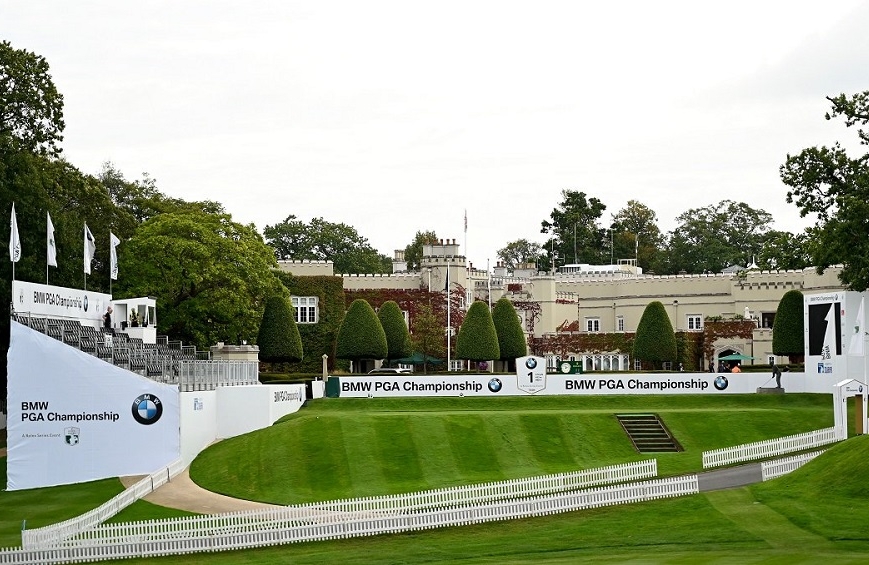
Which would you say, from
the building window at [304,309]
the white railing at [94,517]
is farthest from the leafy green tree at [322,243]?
the white railing at [94,517]

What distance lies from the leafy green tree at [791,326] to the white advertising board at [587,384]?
907 centimetres

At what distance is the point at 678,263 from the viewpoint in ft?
452

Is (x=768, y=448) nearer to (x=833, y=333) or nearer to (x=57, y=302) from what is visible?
(x=833, y=333)

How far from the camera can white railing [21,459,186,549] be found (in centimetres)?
3712

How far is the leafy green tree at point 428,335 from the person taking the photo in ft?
281

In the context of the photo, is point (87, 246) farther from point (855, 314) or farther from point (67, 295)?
point (855, 314)

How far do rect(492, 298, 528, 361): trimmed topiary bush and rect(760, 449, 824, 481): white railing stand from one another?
3494 centimetres

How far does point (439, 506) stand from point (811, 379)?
97.1ft

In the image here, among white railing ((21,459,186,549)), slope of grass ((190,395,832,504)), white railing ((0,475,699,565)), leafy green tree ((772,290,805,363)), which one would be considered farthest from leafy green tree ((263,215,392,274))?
white railing ((0,475,699,565))

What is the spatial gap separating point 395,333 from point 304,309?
1092 cm

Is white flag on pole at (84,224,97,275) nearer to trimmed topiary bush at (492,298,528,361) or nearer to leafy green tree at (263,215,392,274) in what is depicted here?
trimmed topiary bush at (492,298,528,361)

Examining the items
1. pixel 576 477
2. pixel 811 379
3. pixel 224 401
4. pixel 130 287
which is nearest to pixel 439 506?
pixel 576 477

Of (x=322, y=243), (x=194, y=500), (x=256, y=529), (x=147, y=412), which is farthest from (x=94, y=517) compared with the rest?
(x=322, y=243)

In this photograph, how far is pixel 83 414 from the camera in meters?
52.5
